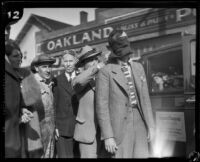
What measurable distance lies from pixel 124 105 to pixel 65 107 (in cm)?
80

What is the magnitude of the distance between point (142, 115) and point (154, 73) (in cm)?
82

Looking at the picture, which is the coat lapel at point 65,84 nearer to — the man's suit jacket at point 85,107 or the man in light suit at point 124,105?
the man's suit jacket at point 85,107

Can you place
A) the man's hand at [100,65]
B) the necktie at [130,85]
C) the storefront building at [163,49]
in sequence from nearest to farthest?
1. the necktie at [130,85]
2. the man's hand at [100,65]
3. the storefront building at [163,49]

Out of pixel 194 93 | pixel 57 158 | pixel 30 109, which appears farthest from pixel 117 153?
pixel 194 93

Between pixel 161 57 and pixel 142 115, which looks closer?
pixel 142 115

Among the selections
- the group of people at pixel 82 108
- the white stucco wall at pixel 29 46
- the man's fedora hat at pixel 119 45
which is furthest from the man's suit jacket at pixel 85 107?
the white stucco wall at pixel 29 46

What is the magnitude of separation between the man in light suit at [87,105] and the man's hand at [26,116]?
1.89ft

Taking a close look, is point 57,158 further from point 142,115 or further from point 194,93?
point 194,93

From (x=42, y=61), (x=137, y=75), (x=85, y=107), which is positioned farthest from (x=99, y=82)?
(x=42, y=61)

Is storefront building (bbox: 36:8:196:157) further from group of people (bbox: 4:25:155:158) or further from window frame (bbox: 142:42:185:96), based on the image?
group of people (bbox: 4:25:155:158)

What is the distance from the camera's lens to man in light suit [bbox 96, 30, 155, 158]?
3021 mm

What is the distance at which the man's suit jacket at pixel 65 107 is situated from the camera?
3277mm
